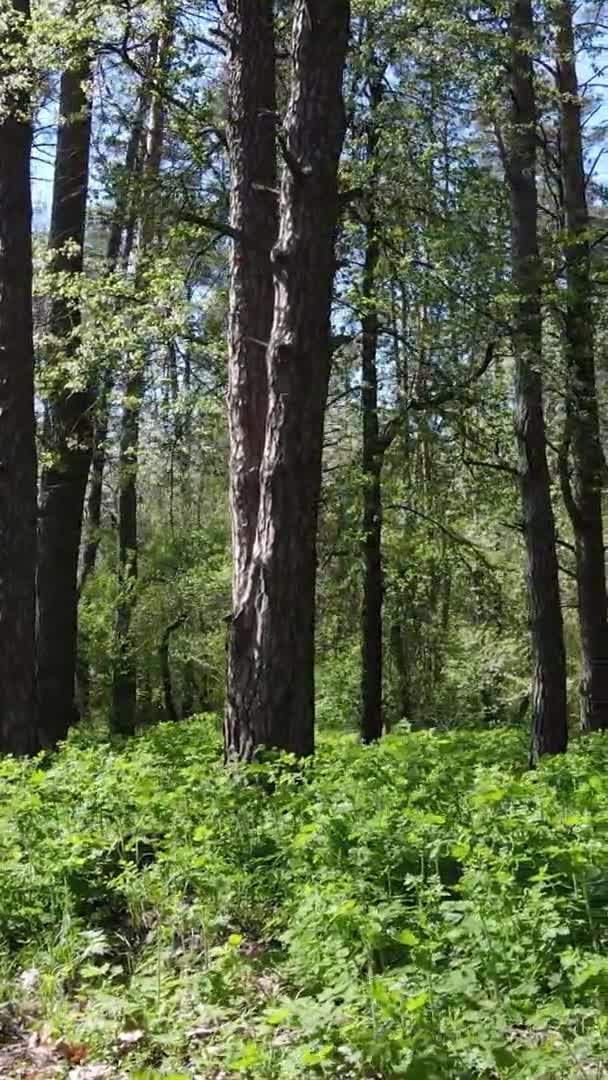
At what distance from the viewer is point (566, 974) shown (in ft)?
10.6

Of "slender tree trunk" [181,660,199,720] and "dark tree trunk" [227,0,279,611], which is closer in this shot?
Answer: "dark tree trunk" [227,0,279,611]

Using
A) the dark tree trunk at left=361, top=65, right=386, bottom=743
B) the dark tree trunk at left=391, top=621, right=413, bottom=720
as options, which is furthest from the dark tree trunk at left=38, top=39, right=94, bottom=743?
the dark tree trunk at left=391, top=621, right=413, bottom=720

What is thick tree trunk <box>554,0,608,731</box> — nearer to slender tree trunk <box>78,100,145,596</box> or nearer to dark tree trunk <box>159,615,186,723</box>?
slender tree trunk <box>78,100,145,596</box>

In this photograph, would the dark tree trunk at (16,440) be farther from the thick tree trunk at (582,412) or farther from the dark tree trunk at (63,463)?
the thick tree trunk at (582,412)

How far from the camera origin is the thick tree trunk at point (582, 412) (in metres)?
11.7

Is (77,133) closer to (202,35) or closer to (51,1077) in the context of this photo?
(202,35)

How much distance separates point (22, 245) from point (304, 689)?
17.8 ft

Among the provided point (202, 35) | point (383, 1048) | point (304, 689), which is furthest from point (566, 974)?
point (202, 35)

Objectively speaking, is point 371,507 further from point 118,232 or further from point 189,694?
point 189,694

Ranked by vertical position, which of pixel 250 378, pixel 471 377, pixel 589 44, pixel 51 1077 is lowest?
pixel 51 1077

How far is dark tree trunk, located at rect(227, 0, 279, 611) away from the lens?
24.3 feet

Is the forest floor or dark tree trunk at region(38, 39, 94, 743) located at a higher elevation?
dark tree trunk at region(38, 39, 94, 743)

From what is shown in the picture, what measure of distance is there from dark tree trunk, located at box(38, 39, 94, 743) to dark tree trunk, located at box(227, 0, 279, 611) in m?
4.32

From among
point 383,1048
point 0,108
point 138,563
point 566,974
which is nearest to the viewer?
point 383,1048
